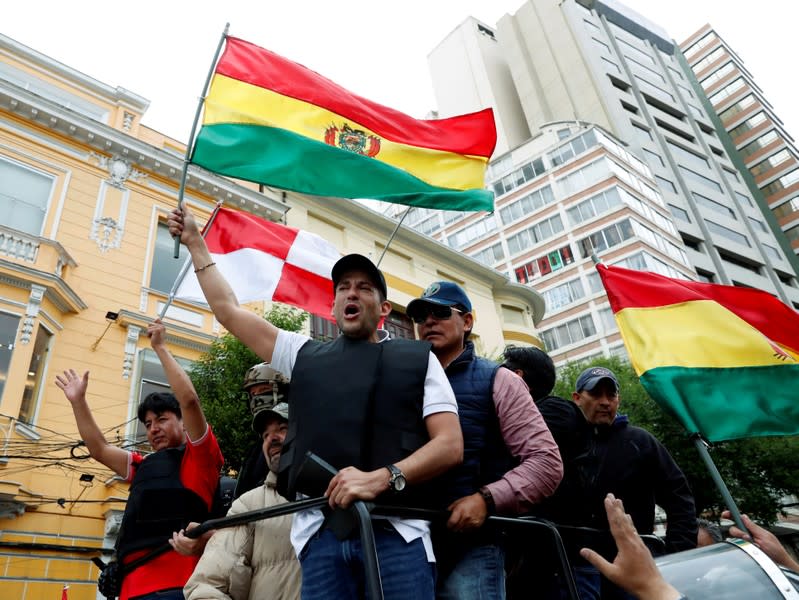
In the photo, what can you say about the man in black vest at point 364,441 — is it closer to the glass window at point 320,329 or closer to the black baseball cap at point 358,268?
the black baseball cap at point 358,268

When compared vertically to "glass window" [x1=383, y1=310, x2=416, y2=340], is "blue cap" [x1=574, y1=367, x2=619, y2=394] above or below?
below

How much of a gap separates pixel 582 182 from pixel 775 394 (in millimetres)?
34639

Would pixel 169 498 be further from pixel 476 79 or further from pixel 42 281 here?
pixel 476 79

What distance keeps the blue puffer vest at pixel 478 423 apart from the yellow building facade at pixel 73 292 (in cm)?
910

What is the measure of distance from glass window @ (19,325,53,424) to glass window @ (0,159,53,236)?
2272mm

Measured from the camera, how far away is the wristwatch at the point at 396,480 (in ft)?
5.70

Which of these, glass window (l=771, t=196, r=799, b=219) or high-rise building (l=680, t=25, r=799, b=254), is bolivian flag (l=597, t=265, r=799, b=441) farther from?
glass window (l=771, t=196, r=799, b=219)

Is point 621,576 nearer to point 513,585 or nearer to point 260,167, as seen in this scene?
point 513,585

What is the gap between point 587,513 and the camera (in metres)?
3.18

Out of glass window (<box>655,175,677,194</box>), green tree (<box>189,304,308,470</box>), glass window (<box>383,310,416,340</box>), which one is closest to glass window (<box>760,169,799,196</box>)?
glass window (<box>655,175,677,194</box>)

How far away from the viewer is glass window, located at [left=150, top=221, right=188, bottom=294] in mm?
13742

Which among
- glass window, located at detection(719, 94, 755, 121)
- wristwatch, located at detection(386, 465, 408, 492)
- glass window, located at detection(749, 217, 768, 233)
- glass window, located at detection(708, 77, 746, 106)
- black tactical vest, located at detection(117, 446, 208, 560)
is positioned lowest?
wristwatch, located at detection(386, 465, 408, 492)

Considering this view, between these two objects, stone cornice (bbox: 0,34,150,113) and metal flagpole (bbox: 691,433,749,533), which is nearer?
metal flagpole (bbox: 691,433,749,533)

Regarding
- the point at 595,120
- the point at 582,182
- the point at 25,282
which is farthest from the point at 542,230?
the point at 25,282
